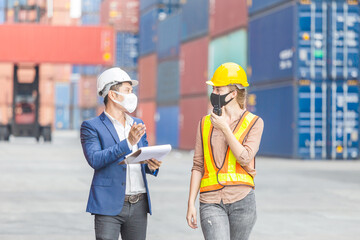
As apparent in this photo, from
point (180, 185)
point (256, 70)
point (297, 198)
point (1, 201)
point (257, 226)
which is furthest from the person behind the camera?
point (256, 70)

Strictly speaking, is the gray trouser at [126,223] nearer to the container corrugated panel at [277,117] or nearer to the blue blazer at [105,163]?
the blue blazer at [105,163]

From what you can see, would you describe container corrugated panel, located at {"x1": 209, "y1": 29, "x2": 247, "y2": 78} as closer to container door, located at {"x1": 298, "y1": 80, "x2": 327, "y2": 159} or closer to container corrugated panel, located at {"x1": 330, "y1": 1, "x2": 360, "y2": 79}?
container door, located at {"x1": 298, "y1": 80, "x2": 327, "y2": 159}

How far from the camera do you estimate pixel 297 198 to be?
44.4 feet

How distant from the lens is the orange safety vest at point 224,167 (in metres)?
4.23

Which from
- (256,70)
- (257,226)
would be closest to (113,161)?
(257,226)

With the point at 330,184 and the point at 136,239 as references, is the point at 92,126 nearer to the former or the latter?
the point at 136,239

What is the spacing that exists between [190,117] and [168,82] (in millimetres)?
5044

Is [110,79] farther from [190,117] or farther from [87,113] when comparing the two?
[87,113]

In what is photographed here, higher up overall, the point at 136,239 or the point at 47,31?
the point at 47,31

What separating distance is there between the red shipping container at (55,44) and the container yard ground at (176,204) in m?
22.0

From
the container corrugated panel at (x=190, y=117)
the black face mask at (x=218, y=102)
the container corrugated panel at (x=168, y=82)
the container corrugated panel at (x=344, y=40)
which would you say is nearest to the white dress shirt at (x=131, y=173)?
the black face mask at (x=218, y=102)

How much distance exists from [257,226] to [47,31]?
34868 mm

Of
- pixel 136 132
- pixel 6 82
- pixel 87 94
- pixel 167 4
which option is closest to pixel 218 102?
pixel 136 132

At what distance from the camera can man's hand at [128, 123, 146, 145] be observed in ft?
14.2
